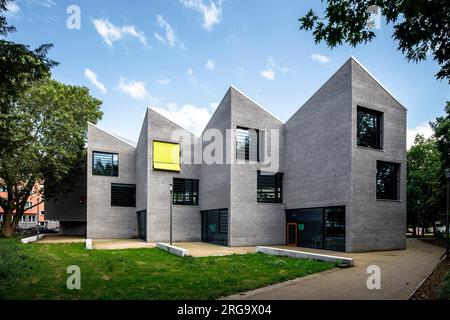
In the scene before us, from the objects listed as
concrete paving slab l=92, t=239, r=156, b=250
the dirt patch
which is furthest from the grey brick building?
the dirt patch

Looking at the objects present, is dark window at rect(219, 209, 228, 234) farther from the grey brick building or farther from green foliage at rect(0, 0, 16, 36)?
green foliage at rect(0, 0, 16, 36)

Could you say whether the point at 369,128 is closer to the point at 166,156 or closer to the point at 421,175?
the point at 166,156

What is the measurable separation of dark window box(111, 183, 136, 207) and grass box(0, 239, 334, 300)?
14.2m

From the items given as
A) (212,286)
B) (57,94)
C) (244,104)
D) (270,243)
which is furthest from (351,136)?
(57,94)

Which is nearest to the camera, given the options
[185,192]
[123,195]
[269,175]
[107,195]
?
[269,175]

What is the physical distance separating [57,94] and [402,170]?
2694 cm

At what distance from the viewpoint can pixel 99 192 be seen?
96.8 ft

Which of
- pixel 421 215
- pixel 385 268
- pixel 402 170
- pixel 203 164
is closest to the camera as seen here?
pixel 385 268

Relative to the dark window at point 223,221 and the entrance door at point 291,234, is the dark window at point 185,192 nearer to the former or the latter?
the dark window at point 223,221

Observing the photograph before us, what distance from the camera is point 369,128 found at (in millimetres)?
21328

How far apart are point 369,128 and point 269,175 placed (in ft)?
24.7

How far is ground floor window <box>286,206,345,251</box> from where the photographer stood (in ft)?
66.3

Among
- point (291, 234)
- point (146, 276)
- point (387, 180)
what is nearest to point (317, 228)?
point (291, 234)
